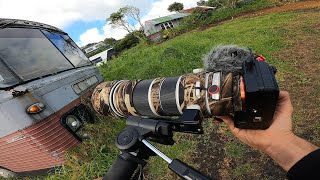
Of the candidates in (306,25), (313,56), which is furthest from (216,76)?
(306,25)

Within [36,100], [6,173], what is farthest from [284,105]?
[6,173]

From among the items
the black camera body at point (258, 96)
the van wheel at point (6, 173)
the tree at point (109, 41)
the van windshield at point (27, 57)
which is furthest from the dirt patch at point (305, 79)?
the tree at point (109, 41)

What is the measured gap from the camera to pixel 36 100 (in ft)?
10.7

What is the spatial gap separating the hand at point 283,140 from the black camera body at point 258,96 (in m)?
0.07

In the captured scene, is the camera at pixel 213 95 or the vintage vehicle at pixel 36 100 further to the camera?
the vintage vehicle at pixel 36 100

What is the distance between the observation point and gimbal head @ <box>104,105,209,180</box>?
129 cm

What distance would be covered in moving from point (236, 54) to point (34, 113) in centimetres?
253

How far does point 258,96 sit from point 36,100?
9.03ft

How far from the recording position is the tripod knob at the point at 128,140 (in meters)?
1.30

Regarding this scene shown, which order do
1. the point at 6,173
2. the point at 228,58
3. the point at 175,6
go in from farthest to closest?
1. the point at 175,6
2. the point at 6,173
3. the point at 228,58

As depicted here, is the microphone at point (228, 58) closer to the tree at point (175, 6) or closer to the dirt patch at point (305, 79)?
the dirt patch at point (305, 79)

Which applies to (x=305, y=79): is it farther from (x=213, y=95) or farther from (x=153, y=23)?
(x=153, y=23)

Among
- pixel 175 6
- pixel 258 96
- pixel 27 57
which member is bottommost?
pixel 175 6

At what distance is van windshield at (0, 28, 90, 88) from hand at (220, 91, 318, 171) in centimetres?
294
